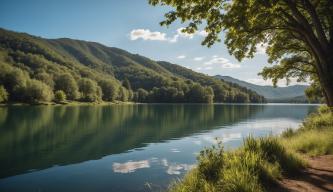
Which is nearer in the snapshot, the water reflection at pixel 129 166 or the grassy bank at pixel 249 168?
the grassy bank at pixel 249 168

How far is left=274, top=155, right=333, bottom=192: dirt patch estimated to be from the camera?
9102 mm

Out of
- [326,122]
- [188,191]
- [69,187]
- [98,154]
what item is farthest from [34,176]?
[326,122]

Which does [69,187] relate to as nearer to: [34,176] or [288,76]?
[34,176]

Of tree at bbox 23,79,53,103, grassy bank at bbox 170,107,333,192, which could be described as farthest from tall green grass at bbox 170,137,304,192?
tree at bbox 23,79,53,103

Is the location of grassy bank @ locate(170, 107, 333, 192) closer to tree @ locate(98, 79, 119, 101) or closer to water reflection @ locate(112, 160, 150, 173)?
water reflection @ locate(112, 160, 150, 173)

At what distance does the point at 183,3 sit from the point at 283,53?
1832 centimetres

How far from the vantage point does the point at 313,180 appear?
10.0m

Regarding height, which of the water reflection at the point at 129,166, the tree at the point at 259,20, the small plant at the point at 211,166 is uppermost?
the tree at the point at 259,20

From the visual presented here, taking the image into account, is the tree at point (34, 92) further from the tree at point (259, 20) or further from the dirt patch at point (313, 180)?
the dirt patch at point (313, 180)

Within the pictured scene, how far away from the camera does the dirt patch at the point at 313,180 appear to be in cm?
910

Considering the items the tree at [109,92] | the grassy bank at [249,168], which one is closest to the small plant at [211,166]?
the grassy bank at [249,168]

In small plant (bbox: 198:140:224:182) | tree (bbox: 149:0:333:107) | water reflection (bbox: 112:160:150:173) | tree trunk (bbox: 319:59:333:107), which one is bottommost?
water reflection (bbox: 112:160:150:173)

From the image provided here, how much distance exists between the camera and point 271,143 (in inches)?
518

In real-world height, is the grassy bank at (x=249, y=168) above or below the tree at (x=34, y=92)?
below
